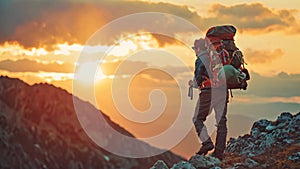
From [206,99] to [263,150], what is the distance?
Answer: 515cm

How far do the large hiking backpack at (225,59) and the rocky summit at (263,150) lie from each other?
264 cm

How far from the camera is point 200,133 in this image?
17.3 m

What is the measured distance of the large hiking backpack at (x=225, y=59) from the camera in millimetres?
17031

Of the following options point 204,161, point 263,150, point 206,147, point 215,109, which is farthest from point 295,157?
point 215,109

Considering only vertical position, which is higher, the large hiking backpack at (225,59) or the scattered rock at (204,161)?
the large hiking backpack at (225,59)

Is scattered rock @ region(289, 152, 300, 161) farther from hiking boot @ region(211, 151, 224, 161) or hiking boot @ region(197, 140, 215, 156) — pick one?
hiking boot @ region(197, 140, 215, 156)

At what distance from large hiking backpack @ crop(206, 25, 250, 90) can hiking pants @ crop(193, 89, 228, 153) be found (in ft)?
1.08

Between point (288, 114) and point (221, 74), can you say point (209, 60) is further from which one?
point (288, 114)

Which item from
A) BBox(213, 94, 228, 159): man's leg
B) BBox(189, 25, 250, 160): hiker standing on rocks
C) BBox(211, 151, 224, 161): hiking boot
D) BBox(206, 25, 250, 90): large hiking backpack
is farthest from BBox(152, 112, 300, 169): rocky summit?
BBox(206, 25, 250, 90): large hiking backpack

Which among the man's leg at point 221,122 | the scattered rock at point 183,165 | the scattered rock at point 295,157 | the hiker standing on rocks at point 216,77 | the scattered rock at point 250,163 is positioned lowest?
the scattered rock at point 183,165

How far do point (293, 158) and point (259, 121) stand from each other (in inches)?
218

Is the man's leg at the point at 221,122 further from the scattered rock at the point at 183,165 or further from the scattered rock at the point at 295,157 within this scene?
the scattered rock at the point at 295,157

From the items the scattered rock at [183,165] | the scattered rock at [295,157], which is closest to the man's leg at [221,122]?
the scattered rock at [183,165]

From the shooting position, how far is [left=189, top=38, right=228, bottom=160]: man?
1716cm
